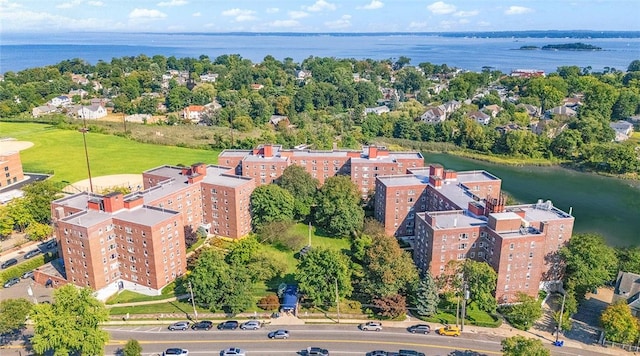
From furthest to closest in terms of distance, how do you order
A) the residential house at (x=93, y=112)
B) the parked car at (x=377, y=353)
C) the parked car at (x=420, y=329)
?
the residential house at (x=93, y=112) → the parked car at (x=420, y=329) → the parked car at (x=377, y=353)

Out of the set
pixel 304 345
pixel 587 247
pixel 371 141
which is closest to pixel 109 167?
pixel 371 141

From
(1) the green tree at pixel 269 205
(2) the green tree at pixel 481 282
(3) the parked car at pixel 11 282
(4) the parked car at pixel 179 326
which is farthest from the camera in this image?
(1) the green tree at pixel 269 205

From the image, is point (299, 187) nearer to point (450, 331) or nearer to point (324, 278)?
point (324, 278)

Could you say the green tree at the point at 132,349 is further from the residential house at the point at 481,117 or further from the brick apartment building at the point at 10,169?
the residential house at the point at 481,117

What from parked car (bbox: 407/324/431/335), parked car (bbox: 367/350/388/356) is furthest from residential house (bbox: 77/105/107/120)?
parked car (bbox: 367/350/388/356)

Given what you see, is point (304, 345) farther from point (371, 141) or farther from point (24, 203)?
point (371, 141)

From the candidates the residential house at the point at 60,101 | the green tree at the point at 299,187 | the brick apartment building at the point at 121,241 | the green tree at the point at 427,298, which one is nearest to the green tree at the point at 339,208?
the green tree at the point at 299,187

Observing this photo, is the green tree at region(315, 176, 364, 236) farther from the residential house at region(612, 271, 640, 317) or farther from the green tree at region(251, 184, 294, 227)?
the residential house at region(612, 271, 640, 317)

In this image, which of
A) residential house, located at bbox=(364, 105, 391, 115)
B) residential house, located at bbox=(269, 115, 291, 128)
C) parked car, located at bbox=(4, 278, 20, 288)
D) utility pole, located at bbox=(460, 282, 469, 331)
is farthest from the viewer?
residential house, located at bbox=(364, 105, 391, 115)
